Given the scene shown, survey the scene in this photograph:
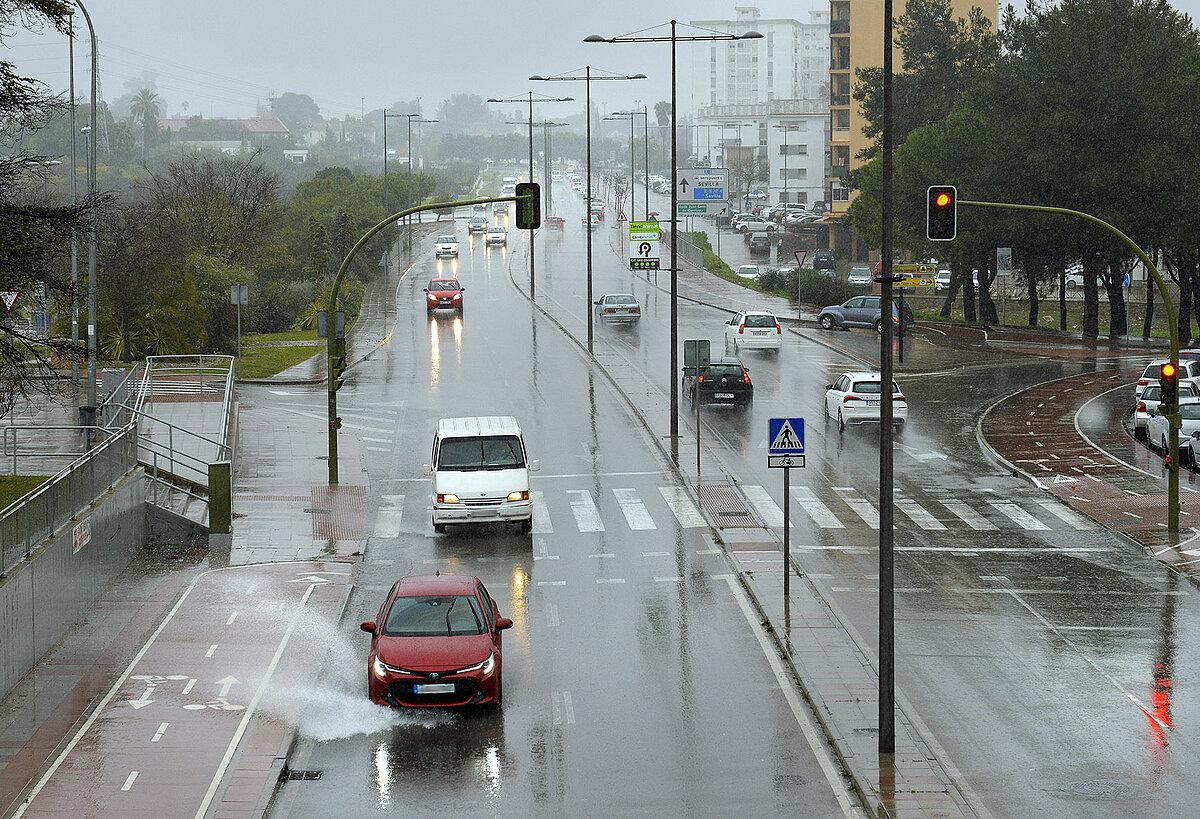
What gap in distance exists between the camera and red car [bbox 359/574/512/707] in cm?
1717

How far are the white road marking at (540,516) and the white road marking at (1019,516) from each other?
9.13 m

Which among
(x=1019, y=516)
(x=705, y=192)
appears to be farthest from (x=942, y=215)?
(x=705, y=192)

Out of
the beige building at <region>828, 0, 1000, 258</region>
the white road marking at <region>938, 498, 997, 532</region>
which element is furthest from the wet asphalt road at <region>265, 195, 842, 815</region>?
the beige building at <region>828, 0, 1000, 258</region>

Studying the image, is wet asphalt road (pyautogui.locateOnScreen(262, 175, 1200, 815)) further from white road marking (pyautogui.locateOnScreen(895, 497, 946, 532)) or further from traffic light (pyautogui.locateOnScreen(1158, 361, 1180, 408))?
traffic light (pyautogui.locateOnScreen(1158, 361, 1180, 408))

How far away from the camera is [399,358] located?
53438mm

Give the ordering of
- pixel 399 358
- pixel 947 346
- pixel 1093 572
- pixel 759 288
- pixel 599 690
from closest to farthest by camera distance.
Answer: pixel 599 690 → pixel 1093 572 → pixel 399 358 → pixel 947 346 → pixel 759 288

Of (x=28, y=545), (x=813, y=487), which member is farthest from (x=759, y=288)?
(x=28, y=545)

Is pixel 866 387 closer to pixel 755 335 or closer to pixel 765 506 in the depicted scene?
pixel 765 506

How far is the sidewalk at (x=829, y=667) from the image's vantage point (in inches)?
580

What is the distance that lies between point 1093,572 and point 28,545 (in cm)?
1678

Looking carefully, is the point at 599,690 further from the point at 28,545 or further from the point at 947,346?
the point at 947,346

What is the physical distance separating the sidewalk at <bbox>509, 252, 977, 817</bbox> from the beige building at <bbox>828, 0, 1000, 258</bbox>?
8281cm

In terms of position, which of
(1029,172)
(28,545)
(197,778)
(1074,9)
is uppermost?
(1074,9)

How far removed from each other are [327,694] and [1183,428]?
82.2 feet
